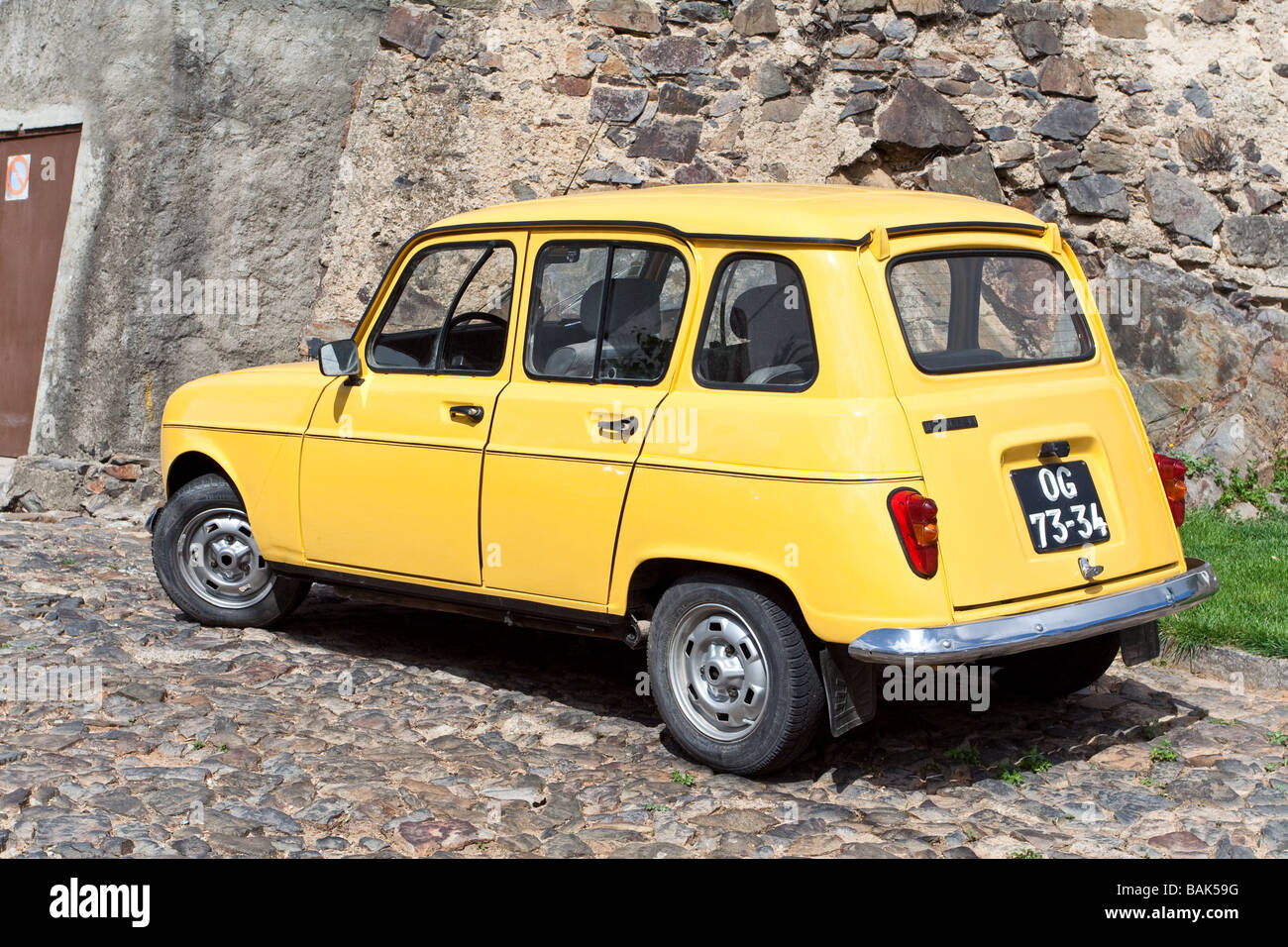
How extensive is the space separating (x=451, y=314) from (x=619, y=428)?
113 centimetres

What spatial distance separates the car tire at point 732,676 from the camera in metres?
4.73

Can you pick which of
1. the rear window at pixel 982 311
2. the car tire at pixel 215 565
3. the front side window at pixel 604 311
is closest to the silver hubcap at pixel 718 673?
the front side window at pixel 604 311

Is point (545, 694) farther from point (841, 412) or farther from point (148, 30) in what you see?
point (148, 30)

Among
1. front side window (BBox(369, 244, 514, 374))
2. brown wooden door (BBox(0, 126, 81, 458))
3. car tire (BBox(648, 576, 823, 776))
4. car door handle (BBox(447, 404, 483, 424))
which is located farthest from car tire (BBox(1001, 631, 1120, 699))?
brown wooden door (BBox(0, 126, 81, 458))

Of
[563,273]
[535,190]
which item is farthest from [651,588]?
[535,190]

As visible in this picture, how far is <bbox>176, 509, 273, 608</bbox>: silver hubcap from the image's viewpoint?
22.3 feet

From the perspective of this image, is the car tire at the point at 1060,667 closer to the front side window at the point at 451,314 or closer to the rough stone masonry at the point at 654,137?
the front side window at the point at 451,314

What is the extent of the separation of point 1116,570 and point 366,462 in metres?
3.02

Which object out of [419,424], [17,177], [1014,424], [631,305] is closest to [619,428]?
[631,305]

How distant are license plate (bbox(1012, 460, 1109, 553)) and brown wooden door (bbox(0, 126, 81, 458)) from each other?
854 centimetres

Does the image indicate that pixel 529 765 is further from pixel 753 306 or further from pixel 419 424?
pixel 753 306

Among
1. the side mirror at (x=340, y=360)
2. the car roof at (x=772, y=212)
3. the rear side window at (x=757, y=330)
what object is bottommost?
the side mirror at (x=340, y=360)

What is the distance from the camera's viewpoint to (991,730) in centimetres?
550

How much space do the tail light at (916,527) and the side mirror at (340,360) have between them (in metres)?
2.64
